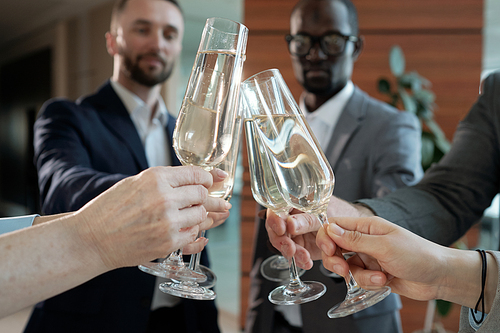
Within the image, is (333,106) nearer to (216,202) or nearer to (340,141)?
(340,141)

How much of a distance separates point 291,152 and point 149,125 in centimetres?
151

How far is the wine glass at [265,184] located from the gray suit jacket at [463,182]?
472 mm

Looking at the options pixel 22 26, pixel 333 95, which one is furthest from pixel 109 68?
pixel 333 95

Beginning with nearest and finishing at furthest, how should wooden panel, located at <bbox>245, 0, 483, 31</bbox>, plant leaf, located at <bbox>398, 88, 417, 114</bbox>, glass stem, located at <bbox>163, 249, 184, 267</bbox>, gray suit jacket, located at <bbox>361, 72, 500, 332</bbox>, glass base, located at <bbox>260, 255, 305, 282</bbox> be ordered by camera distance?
glass stem, located at <bbox>163, 249, 184, 267</bbox>
glass base, located at <bbox>260, 255, 305, 282</bbox>
gray suit jacket, located at <bbox>361, 72, 500, 332</bbox>
plant leaf, located at <bbox>398, 88, 417, 114</bbox>
wooden panel, located at <bbox>245, 0, 483, 31</bbox>

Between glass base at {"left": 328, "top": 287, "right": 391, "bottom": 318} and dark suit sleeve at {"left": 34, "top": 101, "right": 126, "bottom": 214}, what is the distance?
2.83 feet

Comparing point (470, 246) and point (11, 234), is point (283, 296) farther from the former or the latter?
point (470, 246)

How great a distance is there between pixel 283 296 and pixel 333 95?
4.35 feet

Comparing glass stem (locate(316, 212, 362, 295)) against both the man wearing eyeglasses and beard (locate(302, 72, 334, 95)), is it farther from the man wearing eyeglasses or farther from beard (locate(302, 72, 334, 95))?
beard (locate(302, 72, 334, 95))

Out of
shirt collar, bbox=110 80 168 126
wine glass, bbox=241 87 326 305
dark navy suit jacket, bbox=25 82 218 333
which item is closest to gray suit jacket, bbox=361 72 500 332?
wine glass, bbox=241 87 326 305

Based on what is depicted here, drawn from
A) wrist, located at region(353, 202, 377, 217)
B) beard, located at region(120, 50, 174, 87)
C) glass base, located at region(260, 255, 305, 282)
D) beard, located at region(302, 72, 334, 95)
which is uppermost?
beard, located at region(120, 50, 174, 87)

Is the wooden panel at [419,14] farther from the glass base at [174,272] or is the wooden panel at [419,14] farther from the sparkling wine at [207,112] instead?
the glass base at [174,272]

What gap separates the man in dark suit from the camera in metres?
1.61

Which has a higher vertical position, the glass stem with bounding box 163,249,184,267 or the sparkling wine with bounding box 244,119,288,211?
the sparkling wine with bounding box 244,119,288,211

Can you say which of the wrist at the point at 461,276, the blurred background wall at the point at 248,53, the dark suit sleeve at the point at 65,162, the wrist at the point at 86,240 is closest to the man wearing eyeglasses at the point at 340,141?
the wrist at the point at 461,276
